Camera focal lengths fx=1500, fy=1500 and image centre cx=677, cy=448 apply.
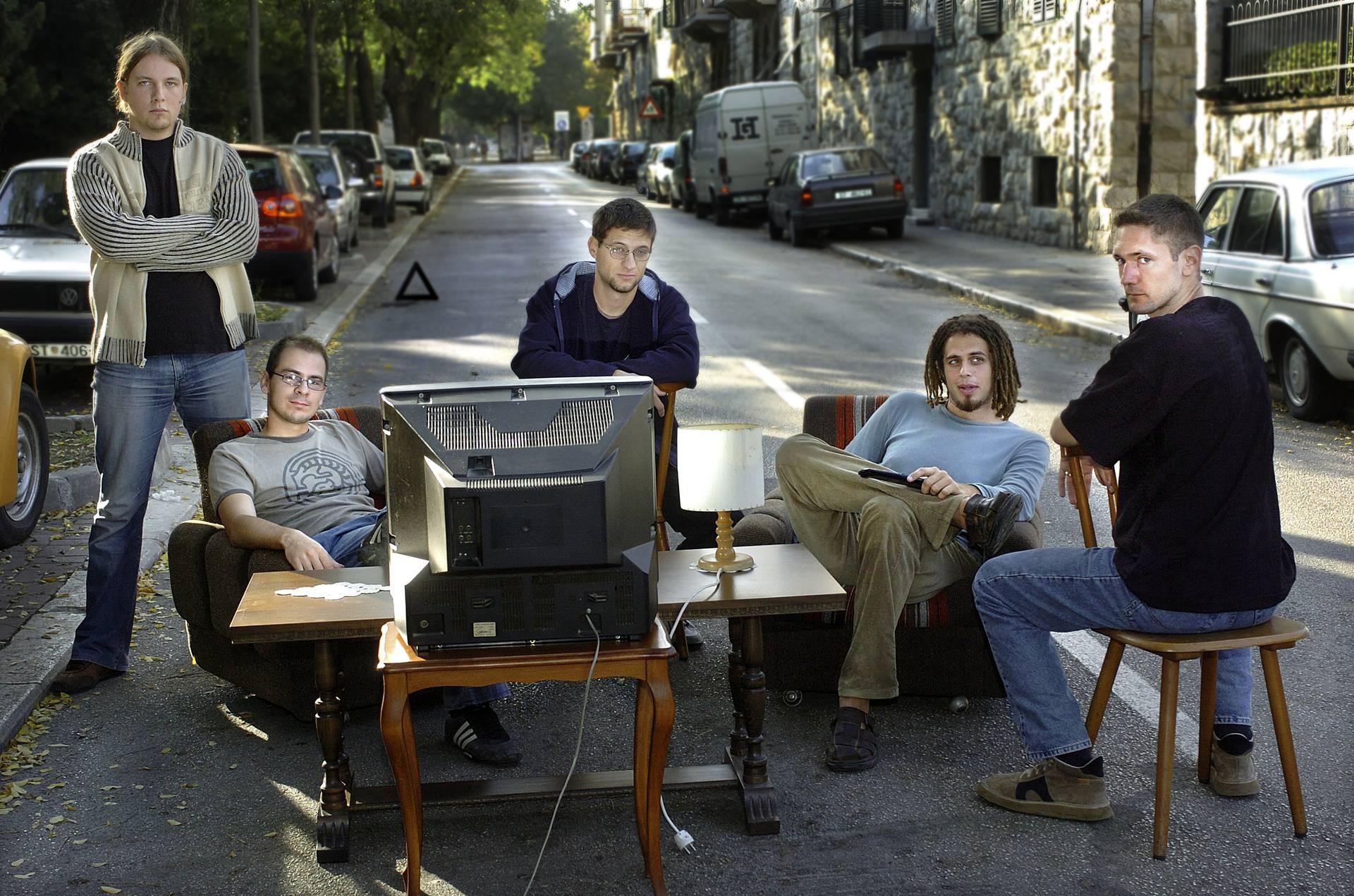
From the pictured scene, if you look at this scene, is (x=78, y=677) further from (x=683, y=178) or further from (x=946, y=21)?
(x=683, y=178)

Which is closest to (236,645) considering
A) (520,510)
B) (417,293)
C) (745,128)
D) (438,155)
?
(520,510)

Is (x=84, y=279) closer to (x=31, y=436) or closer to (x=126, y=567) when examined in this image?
(x=31, y=436)

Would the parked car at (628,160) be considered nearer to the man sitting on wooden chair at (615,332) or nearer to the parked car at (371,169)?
the parked car at (371,169)

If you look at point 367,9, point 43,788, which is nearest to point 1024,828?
point 43,788

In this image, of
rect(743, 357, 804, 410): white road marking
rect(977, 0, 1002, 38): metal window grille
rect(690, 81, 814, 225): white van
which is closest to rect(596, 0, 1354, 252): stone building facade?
rect(977, 0, 1002, 38): metal window grille

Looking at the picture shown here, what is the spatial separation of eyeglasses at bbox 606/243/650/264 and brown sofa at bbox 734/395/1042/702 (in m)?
1.01

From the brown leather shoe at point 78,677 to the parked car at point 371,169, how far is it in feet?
78.9

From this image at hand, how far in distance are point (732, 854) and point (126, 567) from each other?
2622 mm

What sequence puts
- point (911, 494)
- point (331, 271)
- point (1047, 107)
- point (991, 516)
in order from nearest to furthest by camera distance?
1. point (991, 516)
2. point (911, 494)
3. point (331, 271)
4. point (1047, 107)

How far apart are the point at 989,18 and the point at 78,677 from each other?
22.7 metres

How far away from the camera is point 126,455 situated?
5.34 metres

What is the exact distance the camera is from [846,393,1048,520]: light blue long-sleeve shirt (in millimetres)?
5082

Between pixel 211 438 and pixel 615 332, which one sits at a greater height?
pixel 615 332

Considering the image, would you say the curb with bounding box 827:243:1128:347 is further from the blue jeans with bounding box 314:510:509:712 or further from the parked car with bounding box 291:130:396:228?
the parked car with bounding box 291:130:396:228
